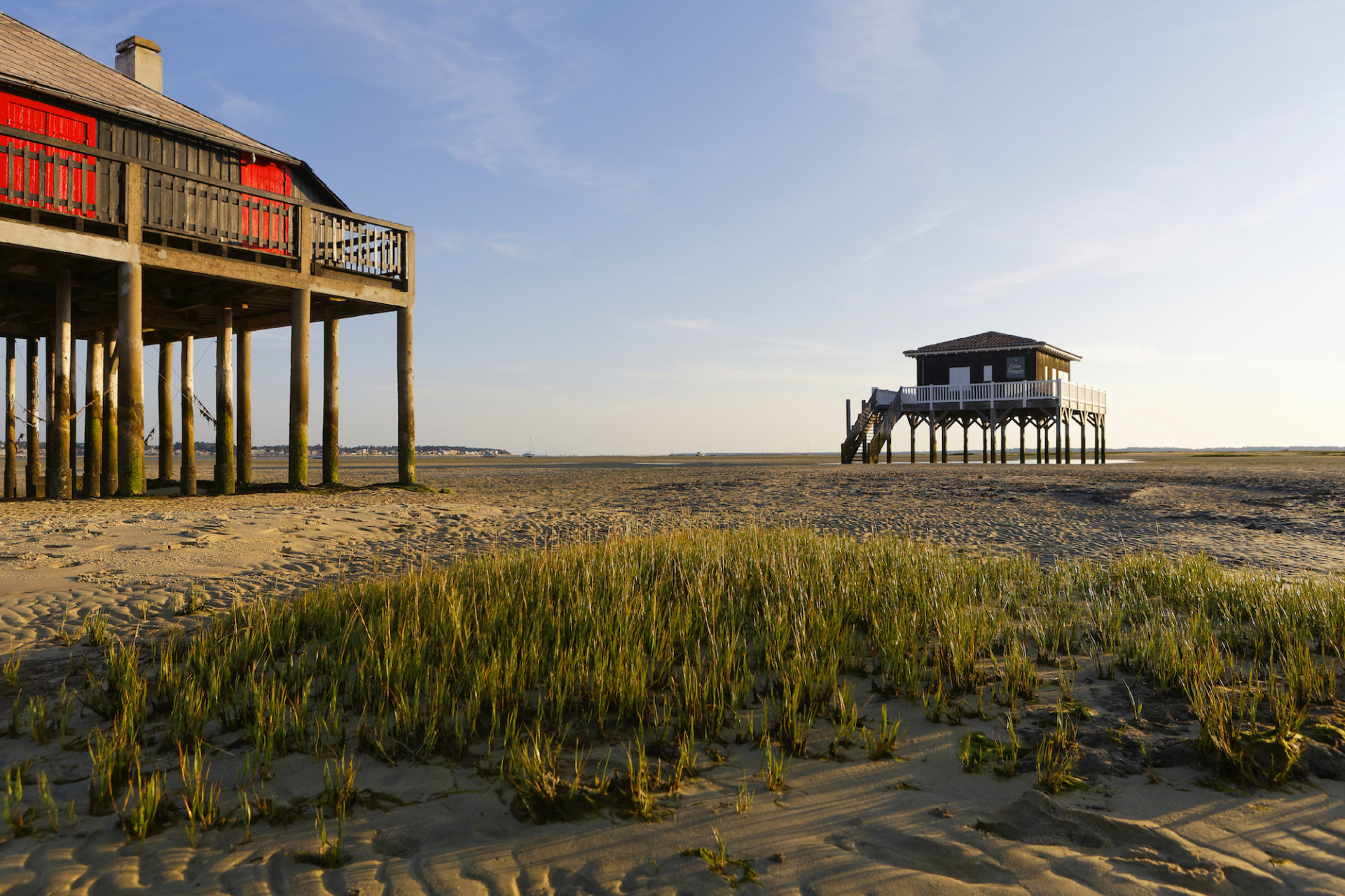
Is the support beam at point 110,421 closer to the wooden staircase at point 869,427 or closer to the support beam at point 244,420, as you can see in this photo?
the support beam at point 244,420

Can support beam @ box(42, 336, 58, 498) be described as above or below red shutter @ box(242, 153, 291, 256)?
below

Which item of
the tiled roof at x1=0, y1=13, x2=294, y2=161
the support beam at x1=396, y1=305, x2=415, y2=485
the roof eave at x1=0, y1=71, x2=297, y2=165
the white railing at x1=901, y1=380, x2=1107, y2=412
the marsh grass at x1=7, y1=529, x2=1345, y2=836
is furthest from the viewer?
the white railing at x1=901, y1=380, x2=1107, y2=412

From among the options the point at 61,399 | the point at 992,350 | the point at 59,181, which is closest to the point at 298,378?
the point at 61,399

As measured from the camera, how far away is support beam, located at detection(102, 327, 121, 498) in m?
15.7

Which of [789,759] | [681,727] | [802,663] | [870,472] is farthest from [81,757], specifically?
[870,472]

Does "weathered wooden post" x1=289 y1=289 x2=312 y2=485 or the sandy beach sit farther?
"weathered wooden post" x1=289 y1=289 x2=312 y2=485

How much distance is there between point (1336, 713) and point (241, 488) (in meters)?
16.8

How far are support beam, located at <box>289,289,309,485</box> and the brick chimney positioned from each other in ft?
25.0

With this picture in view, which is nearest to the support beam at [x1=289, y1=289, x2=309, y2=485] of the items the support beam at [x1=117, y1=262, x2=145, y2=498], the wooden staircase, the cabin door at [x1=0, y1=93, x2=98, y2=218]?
the support beam at [x1=117, y1=262, x2=145, y2=498]

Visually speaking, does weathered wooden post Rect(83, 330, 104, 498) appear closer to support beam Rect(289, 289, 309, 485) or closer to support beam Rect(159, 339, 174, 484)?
support beam Rect(159, 339, 174, 484)

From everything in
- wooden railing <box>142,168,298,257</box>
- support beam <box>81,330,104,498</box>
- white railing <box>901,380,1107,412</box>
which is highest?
wooden railing <box>142,168,298,257</box>

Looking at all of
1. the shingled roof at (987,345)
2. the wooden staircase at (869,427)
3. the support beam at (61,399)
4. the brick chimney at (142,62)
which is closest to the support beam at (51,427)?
the support beam at (61,399)

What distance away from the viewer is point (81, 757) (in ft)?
11.6

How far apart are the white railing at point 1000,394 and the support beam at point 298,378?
89.1 ft
